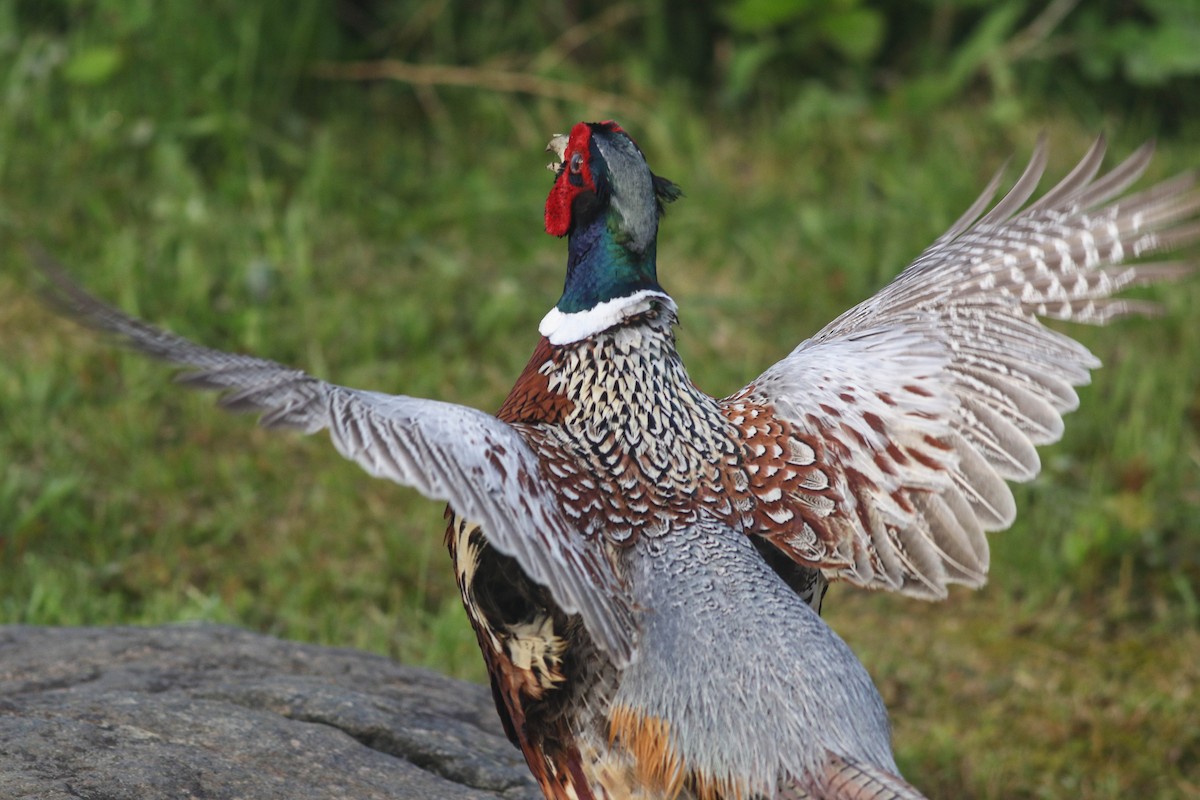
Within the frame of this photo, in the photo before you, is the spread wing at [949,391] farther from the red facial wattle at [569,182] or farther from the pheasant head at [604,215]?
the red facial wattle at [569,182]

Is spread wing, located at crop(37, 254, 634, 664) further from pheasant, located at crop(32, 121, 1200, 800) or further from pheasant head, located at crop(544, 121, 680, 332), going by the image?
pheasant head, located at crop(544, 121, 680, 332)

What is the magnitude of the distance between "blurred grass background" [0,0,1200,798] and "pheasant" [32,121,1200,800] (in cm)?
129

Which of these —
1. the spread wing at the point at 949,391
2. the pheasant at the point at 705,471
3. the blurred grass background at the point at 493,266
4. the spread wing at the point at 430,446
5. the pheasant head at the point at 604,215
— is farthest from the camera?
the blurred grass background at the point at 493,266

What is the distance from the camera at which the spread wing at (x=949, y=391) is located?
3.04 meters

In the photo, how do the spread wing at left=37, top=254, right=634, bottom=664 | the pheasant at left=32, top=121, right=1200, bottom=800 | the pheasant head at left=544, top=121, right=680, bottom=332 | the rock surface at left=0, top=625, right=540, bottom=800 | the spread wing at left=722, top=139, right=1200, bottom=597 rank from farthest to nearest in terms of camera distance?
the spread wing at left=722, top=139, right=1200, bottom=597, the pheasant head at left=544, top=121, right=680, bottom=332, the rock surface at left=0, top=625, right=540, bottom=800, the pheasant at left=32, top=121, right=1200, bottom=800, the spread wing at left=37, top=254, right=634, bottom=664

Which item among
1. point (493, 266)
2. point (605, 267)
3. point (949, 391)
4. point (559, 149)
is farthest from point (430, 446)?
point (493, 266)

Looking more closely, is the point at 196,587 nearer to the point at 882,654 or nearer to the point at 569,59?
the point at 882,654

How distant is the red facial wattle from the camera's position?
295cm

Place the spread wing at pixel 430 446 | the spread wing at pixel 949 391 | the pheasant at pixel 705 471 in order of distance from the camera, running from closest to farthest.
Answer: the spread wing at pixel 430 446, the pheasant at pixel 705 471, the spread wing at pixel 949 391

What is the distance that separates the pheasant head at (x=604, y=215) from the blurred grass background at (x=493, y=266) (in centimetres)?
A: 170

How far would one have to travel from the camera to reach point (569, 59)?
6820 millimetres

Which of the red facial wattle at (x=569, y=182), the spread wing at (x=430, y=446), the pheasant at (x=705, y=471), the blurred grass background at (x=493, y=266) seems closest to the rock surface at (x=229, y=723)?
the pheasant at (x=705, y=471)

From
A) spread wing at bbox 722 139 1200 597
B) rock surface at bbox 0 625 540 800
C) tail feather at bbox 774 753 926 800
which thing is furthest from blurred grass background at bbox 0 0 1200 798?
tail feather at bbox 774 753 926 800

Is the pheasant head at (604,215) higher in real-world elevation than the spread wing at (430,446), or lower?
higher
